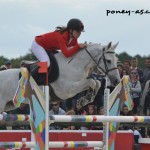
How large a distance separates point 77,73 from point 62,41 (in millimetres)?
639

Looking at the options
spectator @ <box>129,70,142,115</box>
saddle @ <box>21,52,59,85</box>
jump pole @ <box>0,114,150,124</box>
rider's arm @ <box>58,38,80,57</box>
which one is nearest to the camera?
jump pole @ <box>0,114,150,124</box>

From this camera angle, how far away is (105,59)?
8664 mm

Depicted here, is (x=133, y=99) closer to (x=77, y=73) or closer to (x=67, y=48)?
(x=77, y=73)

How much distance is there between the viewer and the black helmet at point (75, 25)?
8.31m

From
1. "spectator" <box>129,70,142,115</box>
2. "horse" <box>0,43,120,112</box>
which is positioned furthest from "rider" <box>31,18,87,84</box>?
"spectator" <box>129,70,142,115</box>

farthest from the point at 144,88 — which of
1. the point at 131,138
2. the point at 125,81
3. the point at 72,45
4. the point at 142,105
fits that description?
the point at 125,81

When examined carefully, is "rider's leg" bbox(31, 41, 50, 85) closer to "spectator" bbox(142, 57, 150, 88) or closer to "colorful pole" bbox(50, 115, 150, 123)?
"colorful pole" bbox(50, 115, 150, 123)

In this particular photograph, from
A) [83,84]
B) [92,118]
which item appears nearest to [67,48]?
[83,84]

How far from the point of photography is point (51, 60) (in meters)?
8.50

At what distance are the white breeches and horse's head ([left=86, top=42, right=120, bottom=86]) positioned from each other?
0.68 meters

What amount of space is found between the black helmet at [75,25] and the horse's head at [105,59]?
40 cm

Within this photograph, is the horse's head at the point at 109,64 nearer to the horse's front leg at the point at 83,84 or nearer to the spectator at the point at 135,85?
the horse's front leg at the point at 83,84

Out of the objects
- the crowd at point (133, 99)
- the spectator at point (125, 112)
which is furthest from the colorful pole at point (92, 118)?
the spectator at point (125, 112)

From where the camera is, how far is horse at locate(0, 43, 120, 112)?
847 cm
